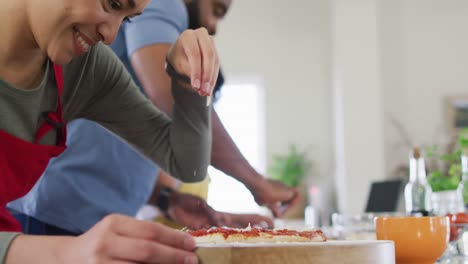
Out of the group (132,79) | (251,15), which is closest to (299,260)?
(132,79)

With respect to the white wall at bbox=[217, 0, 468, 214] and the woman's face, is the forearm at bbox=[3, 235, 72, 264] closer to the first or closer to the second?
the woman's face

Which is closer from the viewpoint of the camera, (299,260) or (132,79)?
(299,260)

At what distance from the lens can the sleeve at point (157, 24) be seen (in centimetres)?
105

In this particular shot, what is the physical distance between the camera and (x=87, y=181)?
4.26 feet

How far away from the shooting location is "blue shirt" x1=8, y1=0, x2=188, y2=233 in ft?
4.12

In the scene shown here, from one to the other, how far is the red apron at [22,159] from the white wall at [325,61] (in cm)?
562

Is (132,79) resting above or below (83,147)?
above

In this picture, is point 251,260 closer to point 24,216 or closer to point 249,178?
point 249,178

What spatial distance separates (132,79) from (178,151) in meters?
0.14

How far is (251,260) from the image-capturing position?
552 mm

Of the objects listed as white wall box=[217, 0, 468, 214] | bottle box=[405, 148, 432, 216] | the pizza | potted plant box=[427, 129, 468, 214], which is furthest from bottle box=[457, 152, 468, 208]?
white wall box=[217, 0, 468, 214]

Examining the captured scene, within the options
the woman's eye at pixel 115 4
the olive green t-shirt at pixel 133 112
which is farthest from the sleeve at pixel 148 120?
the woman's eye at pixel 115 4

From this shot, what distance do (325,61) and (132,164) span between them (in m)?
5.91

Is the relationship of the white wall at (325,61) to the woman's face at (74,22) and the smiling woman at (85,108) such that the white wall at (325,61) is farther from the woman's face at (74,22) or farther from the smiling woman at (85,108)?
the woman's face at (74,22)
